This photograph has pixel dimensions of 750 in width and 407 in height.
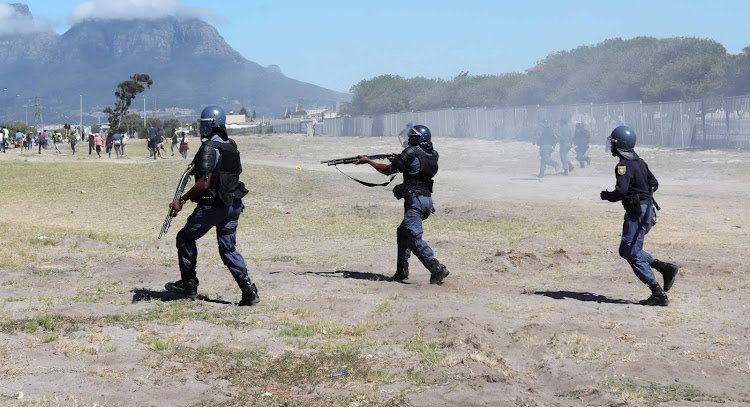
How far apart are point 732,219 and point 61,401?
44.5 ft

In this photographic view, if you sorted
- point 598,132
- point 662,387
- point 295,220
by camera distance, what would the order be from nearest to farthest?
point 662,387
point 295,220
point 598,132

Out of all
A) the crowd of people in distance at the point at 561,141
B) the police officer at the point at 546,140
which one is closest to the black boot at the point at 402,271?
the crowd of people in distance at the point at 561,141

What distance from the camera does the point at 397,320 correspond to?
8.20m

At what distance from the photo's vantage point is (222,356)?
6770mm

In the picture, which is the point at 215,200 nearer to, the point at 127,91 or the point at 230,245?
the point at 230,245

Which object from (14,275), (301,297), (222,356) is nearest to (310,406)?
(222,356)

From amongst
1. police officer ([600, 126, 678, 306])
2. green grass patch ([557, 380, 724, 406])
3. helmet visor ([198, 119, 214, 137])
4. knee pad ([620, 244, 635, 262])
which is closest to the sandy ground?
green grass patch ([557, 380, 724, 406])

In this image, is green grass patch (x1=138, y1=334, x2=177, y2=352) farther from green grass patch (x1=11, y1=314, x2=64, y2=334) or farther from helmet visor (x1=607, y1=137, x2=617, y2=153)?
helmet visor (x1=607, y1=137, x2=617, y2=153)

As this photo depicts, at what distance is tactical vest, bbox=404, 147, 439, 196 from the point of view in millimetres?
9898

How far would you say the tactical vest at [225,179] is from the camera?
854 cm

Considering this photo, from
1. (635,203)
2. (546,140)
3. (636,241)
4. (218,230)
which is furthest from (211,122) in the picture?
(546,140)

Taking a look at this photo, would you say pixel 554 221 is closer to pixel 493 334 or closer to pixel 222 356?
pixel 493 334

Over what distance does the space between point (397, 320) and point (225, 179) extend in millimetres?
2062

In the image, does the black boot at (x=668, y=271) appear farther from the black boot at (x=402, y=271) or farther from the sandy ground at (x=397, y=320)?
the black boot at (x=402, y=271)
